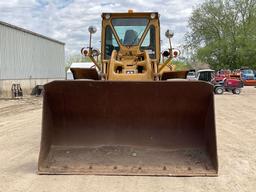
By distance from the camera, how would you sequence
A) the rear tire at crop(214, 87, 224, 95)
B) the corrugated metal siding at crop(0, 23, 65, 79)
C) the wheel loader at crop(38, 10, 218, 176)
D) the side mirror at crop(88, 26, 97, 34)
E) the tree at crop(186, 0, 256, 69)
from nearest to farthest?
Result: 1. the wheel loader at crop(38, 10, 218, 176)
2. the side mirror at crop(88, 26, 97, 34)
3. the corrugated metal siding at crop(0, 23, 65, 79)
4. the rear tire at crop(214, 87, 224, 95)
5. the tree at crop(186, 0, 256, 69)

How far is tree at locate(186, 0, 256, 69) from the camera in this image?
4528 cm

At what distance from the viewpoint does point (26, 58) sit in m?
29.9

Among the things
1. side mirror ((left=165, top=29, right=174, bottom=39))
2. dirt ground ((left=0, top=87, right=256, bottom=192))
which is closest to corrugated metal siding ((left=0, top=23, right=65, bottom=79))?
side mirror ((left=165, top=29, right=174, bottom=39))

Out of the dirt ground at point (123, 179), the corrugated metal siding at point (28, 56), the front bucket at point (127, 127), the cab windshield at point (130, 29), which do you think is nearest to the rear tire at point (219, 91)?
the corrugated metal siding at point (28, 56)

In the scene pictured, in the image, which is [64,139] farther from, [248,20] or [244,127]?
[248,20]

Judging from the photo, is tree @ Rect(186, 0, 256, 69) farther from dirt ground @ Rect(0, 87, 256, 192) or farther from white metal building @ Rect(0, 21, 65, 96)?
dirt ground @ Rect(0, 87, 256, 192)

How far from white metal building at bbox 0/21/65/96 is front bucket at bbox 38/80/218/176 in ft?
64.0

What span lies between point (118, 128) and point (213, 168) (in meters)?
1.41

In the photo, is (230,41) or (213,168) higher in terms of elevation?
(230,41)

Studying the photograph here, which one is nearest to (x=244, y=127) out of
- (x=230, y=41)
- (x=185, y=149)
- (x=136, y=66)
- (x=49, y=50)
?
(x=136, y=66)

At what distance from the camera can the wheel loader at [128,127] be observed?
5.54 metres

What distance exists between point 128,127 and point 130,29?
11.2ft

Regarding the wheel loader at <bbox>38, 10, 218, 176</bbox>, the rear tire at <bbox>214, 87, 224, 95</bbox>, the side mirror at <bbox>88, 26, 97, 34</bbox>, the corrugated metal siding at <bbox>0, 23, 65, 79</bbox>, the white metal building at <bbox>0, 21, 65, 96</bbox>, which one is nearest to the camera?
the wheel loader at <bbox>38, 10, 218, 176</bbox>

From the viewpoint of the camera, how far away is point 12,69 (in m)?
26.8
